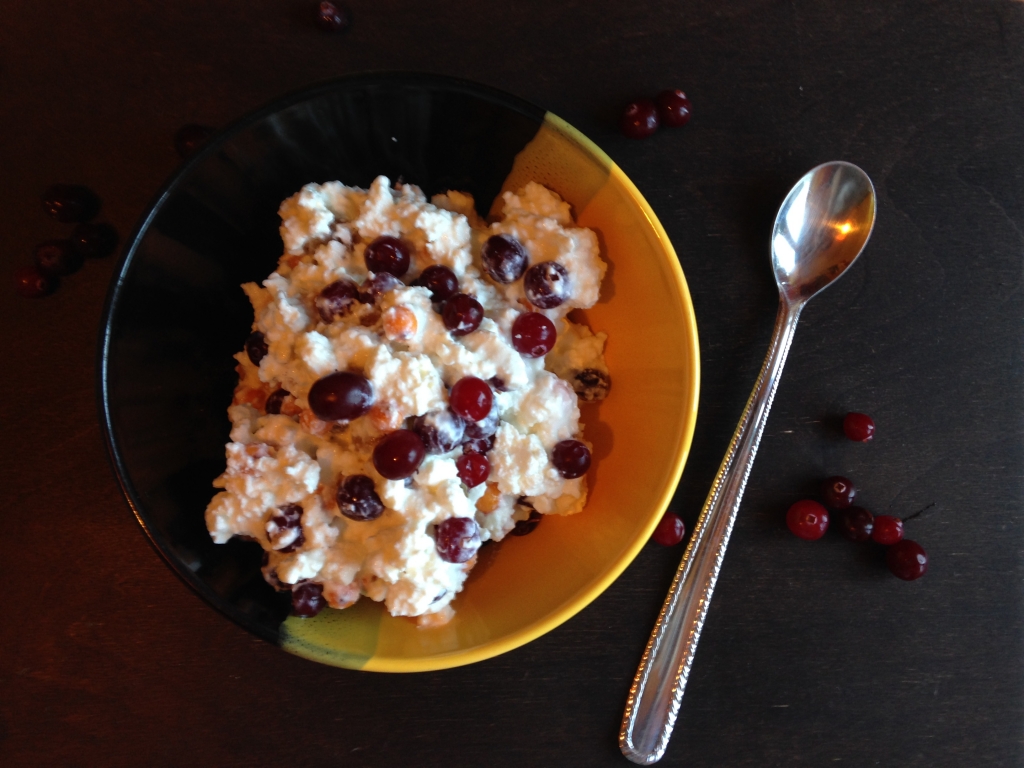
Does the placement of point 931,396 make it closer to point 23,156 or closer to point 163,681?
point 163,681

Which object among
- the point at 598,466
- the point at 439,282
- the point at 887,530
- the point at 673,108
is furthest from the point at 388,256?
the point at 887,530

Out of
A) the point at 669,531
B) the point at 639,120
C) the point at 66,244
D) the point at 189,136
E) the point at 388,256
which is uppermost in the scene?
the point at 639,120

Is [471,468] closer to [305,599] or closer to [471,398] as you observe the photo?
[471,398]

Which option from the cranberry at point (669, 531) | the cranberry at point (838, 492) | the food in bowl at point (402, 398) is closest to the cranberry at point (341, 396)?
the food in bowl at point (402, 398)

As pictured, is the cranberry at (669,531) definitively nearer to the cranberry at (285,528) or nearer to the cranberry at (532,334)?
the cranberry at (532,334)

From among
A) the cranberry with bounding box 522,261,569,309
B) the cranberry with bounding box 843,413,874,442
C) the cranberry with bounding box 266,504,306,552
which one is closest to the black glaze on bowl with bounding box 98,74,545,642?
the cranberry with bounding box 266,504,306,552
